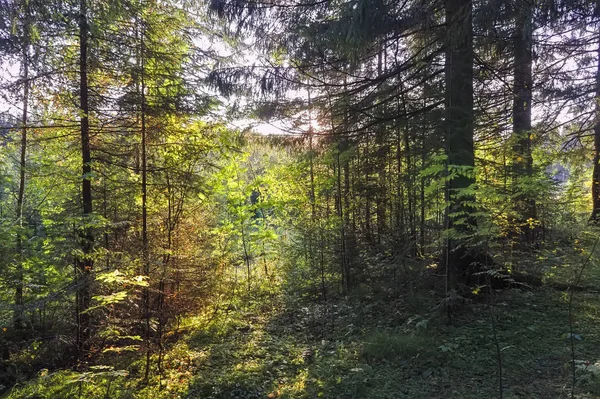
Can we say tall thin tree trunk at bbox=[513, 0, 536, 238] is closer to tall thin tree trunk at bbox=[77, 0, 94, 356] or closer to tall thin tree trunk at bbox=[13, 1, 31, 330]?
tall thin tree trunk at bbox=[77, 0, 94, 356]

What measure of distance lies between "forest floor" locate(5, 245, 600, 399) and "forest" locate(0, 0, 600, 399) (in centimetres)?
4

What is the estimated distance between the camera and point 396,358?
477 centimetres

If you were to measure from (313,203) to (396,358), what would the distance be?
5.19 meters

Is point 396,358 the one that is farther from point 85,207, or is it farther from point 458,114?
point 85,207

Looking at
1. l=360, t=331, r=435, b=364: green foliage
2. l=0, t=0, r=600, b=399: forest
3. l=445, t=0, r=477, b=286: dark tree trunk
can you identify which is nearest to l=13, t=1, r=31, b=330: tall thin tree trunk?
l=0, t=0, r=600, b=399: forest

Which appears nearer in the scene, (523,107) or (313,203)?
(523,107)

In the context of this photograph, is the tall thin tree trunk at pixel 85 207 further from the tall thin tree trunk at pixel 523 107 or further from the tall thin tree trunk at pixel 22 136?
the tall thin tree trunk at pixel 523 107

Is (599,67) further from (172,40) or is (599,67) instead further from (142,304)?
(142,304)

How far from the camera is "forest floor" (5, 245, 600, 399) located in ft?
13.0

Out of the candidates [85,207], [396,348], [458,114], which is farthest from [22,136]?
[458,114]

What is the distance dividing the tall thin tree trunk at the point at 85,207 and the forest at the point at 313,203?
5 cm

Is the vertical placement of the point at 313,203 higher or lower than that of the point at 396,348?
higher

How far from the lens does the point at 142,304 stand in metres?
5.93

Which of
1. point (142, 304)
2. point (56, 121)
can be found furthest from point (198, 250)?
point (56, 121)
